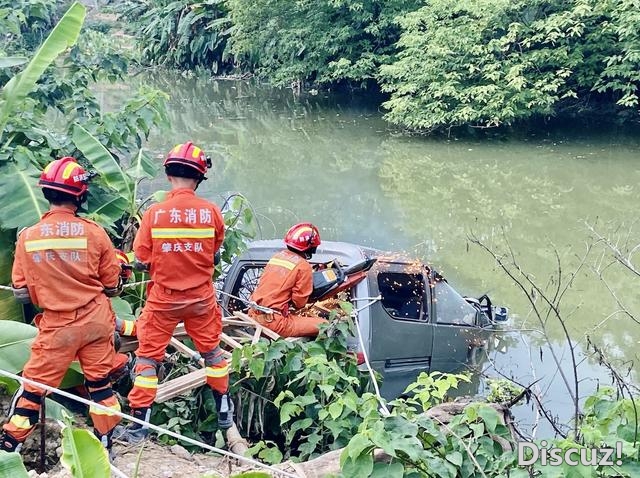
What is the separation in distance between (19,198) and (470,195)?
9635 millimetres

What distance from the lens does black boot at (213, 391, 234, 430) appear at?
431cm

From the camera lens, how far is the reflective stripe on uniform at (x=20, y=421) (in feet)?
12.2

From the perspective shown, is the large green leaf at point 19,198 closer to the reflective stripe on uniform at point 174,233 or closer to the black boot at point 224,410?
the reflective stripe on uniform at point 174,233

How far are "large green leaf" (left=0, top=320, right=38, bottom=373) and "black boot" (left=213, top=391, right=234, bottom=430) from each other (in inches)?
45.8

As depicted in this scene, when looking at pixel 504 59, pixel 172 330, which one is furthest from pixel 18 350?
pixel 504 59

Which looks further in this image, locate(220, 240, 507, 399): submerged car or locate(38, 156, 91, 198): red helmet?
locate(220, 240, 507, 399): submerged car

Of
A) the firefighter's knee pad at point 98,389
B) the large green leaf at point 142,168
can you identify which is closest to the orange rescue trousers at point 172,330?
the firefighter's knee pad at point 98,389

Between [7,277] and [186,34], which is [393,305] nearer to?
[7,277]

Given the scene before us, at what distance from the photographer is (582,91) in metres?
19.1

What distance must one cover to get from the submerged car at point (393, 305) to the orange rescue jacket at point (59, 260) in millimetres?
1562

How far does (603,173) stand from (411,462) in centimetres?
1279

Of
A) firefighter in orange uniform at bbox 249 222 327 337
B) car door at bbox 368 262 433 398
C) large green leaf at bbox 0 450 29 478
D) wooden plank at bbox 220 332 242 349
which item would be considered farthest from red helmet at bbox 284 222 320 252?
large green leaf at bbox 0 450 29 478

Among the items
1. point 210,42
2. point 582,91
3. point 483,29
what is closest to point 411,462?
point 483,29

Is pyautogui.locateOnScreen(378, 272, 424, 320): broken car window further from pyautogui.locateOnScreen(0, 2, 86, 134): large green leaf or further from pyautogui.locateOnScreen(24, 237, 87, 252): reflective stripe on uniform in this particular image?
pyautogui.locateOnScreen(0, 2, 86, 134): large green leaf
